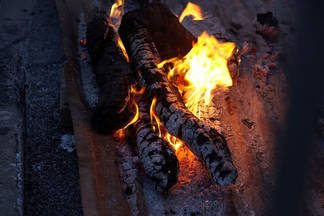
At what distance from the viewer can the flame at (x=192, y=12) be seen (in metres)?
3.82

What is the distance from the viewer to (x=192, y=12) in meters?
3.88

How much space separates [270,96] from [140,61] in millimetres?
1406

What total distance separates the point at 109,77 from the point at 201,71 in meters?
1.03

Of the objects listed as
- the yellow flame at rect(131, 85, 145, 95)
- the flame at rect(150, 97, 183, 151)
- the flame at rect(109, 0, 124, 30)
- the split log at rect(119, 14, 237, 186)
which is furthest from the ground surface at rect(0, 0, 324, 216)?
the yellow flame at rect(131, 85, 145, 95)

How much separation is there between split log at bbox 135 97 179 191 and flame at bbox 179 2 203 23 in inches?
79.0

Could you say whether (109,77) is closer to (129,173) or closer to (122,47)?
(122,47)

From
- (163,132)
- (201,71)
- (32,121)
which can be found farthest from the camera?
(201,71)

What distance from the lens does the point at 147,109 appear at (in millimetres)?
2629

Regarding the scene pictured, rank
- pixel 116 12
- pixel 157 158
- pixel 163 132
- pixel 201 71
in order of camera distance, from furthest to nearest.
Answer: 1. pixel 116 12
2. pixel 201 71
3. pixel 163 132
4. pixel 157 158

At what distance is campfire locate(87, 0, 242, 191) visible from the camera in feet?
7.12

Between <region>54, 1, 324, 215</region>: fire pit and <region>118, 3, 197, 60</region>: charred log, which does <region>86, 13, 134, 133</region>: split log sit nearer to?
<region>54, 1, 324, 215</region>: fire pit

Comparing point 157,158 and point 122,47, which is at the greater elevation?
point 122,47

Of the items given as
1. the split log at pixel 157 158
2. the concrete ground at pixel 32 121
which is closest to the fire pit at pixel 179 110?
the split log at pixel 157 158

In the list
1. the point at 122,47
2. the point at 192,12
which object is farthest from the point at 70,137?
the point at 192,12
